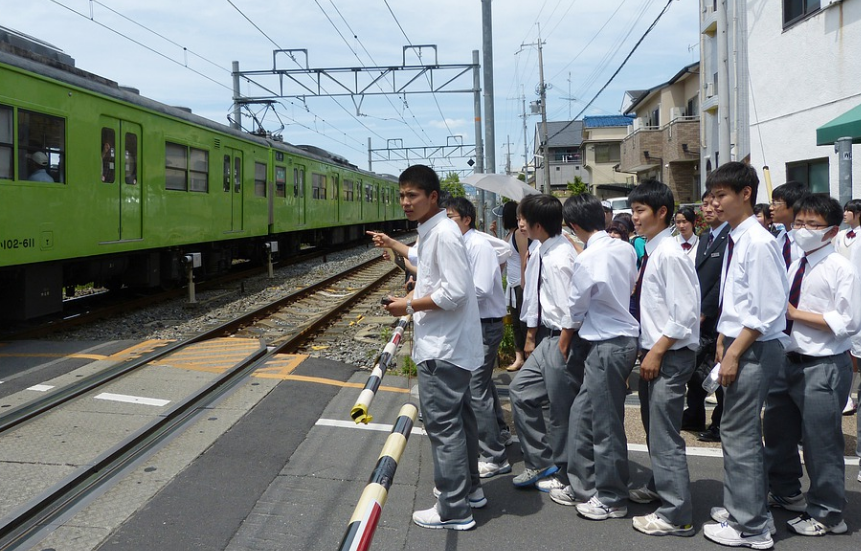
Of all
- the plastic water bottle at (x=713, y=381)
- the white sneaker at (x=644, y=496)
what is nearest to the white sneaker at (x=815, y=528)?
the white sneaker at (x=644, y=496)

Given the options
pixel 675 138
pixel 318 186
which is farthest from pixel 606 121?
pixel 318 186

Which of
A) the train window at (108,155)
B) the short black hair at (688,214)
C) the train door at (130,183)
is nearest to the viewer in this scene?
the short black hair at (688,214)

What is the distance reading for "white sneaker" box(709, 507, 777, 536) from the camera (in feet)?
11.5

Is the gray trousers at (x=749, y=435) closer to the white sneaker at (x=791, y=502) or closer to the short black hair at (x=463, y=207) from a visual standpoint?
the white sneaker at (x=791, y=502)

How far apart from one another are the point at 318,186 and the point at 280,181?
12.4ft

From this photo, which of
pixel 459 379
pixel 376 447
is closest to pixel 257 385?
pixel 376 447

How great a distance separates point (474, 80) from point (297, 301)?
377 inches

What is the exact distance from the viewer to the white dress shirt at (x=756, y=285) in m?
3.35

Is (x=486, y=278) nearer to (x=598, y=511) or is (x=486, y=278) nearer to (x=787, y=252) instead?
(x=598, y=511)

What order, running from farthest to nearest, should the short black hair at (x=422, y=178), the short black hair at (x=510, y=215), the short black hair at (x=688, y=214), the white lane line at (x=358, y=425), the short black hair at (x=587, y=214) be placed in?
the short black hair at (x=510, y=215), the short black hair at (x=688, y=214), the white lane line at (x=358, y=425), the short black hair at (x=587, y=214), the short black hair at (x=422, y=178)

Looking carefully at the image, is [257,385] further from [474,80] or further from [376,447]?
[474,80]

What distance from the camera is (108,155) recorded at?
9555 mm

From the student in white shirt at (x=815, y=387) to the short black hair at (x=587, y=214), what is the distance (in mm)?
1093

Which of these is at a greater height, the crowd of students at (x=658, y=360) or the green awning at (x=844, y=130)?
the green awning at (x=844, y=130)
